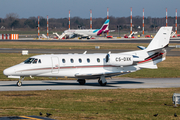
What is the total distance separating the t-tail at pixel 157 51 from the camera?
31625 millimetres

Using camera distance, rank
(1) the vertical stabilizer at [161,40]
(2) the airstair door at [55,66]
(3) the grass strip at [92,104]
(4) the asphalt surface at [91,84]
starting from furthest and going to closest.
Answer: (1) the vertical stabilizer at [161,40], (2) the airstair door at [55,66], (4) the asphalt surface at [91,84], (3) the grass strip at [92,104]

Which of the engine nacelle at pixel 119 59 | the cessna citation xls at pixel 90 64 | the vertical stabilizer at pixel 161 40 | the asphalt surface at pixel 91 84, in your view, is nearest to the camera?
the cessna citation xls at pixel 90 64

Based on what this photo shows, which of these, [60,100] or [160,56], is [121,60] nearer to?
[160,56]

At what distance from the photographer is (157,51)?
31594 mm

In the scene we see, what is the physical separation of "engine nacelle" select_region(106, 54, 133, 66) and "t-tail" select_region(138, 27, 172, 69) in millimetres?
1686

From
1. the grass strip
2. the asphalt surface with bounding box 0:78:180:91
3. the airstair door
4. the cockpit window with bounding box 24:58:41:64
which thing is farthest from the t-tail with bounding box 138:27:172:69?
the cockpit window with bounding box 24:58:41:64

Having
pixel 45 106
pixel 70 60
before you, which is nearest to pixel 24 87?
pixel 70 60

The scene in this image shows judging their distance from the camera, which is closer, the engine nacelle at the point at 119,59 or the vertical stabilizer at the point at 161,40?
the engine nacelle at the point at 119,59

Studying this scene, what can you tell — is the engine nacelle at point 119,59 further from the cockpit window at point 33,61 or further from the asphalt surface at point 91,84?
the cockpit window at point 33,61

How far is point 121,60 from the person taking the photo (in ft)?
99.1

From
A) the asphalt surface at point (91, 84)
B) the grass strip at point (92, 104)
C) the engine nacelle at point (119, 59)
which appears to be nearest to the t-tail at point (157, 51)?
the engine nacelle at point (119, 59)

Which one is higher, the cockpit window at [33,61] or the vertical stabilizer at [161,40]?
the vertical stabilizer at [161,40]

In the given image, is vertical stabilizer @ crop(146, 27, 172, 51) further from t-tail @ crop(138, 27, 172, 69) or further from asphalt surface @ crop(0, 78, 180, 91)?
A: asphalt surface @ crop(0, 78, 180, 91)

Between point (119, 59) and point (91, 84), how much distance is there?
13.7ft
